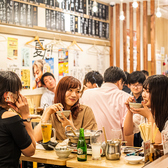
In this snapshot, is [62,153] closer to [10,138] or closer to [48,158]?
[48,158]

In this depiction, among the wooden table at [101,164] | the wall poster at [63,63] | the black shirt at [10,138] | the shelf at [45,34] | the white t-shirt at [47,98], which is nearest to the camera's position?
the black shirt at [10,138]

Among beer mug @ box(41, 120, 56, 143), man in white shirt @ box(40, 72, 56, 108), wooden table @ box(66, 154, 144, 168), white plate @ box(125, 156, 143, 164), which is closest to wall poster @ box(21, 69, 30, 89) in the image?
man in white shirt @ box(40, 72, 56, 108)

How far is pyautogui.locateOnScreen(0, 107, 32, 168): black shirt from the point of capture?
6.74 ft

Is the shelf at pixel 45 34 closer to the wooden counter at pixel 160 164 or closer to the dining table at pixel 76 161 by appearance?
the dining table at pixel 76 161

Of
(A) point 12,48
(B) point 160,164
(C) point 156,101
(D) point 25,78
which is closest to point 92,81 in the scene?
(D) point 25,78

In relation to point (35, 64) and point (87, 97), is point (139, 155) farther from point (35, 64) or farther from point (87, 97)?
point (35, 64)

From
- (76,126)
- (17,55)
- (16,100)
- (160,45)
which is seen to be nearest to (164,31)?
(160,45)

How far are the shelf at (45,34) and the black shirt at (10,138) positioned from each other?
3549mm

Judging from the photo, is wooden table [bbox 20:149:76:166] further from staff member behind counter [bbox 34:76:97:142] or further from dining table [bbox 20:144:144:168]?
staff member behind counter [bbox 34:76:97:142]

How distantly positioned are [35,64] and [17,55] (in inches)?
18.4

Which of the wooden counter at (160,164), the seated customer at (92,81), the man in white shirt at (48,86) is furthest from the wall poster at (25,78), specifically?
the wooden counter at (160,164)

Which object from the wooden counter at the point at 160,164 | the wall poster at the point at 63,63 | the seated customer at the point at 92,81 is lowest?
the wooden counter at the point at 160,164

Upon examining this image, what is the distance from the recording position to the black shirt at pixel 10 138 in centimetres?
205

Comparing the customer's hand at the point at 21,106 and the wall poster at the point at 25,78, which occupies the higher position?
the wall poster at the point at 25,78
